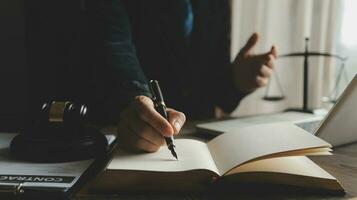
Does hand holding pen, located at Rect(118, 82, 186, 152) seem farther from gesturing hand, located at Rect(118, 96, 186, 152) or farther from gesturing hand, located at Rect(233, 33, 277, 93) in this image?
gesturing hand, located at Rect(233, 33, 277, 93)

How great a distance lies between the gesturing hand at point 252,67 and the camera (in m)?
1.43

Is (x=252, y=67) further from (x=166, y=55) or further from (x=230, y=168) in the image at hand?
(x=230, y=168)

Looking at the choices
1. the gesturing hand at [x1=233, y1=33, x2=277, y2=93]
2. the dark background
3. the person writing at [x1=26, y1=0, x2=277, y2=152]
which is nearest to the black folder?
the person writing at [x1=26, y1=0, x2=277, y2=152]

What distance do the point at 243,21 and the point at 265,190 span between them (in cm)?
164

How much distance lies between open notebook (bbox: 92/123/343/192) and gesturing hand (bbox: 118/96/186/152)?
3 cm

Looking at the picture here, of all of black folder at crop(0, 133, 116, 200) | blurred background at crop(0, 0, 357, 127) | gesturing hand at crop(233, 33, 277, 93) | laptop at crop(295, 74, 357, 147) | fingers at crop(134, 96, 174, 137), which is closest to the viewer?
black folder at crop(0, 133, 116, 200)

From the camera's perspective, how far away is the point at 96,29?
4.12 ft

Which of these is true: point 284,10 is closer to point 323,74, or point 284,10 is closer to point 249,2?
point 249,2

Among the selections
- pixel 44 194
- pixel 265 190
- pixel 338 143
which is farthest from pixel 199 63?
pixel 44 194

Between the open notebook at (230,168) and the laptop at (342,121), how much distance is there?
17 cm

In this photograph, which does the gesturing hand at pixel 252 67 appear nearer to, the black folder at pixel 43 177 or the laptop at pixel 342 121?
the laptop at pixel 342 121

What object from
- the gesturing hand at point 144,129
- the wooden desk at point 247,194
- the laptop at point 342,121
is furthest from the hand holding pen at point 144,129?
the laptop at point 342,121

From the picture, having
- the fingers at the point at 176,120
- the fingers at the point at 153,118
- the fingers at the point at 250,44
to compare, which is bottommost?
the fingers at the point at 176,120

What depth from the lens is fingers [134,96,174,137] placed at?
811 millimetres
